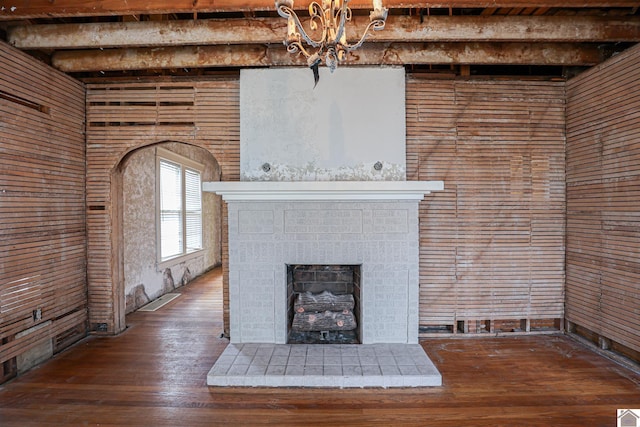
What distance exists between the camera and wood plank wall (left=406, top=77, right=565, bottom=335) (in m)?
3.68

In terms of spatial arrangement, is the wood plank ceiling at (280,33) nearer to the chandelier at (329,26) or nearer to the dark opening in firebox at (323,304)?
the chandelier at (329,26)

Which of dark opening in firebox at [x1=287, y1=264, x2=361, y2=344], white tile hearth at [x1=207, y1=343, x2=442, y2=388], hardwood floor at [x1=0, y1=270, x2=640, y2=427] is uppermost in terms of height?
dark opening in firebox at [x1=287, y1=264, x2=361, y2=344]

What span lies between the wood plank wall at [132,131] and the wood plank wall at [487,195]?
202cm

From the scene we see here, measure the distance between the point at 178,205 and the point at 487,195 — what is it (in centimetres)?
528

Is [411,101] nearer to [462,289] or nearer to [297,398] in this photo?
[462,289]

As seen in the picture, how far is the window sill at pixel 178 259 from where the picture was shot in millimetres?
5465

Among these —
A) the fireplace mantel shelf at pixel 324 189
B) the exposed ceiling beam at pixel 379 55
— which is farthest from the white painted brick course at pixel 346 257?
the exposed ceiling beam at pixel 379 55

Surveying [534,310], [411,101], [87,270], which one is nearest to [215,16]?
[411,101]

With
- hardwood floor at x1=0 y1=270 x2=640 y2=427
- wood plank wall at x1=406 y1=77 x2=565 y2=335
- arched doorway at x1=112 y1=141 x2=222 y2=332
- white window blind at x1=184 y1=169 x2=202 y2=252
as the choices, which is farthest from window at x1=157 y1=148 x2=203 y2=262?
wood plank wall at x1=406 y1=77 x2=565 y2=335

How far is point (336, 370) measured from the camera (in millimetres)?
2875

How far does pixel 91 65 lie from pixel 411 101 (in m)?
3.42

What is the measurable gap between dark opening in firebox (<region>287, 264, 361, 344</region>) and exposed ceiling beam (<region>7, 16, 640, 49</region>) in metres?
2.26

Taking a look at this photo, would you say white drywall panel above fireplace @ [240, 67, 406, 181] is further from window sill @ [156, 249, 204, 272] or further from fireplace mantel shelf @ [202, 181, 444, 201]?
window sill @ [156, 249, 204, 272]

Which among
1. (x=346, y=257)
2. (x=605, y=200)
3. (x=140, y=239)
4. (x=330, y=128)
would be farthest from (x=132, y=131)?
(x=605, y=200)
